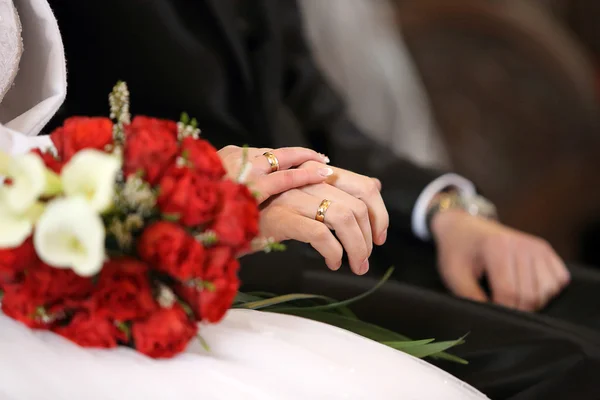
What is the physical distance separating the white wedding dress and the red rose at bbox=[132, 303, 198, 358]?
2cm

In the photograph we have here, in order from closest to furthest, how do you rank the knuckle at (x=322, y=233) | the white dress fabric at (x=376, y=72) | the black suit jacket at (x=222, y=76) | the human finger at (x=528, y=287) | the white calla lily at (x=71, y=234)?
the white calla lily at (x=71, y=234) → the knuckle at (x=322, y=233) → the black suit jacket at (x=222, y=76) → the human finger at (x=528, y=287) → the white dress fabric at (x=376, y=72)

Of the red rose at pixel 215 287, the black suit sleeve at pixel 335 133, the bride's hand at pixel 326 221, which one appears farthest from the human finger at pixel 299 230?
the black suit sleeve at pixel 335 133

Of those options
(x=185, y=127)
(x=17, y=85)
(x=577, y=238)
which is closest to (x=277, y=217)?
(x=185, y=127)

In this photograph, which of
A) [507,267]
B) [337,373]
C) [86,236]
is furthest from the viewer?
[507,267]

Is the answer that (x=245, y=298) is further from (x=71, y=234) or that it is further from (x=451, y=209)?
(x=451, y=209)

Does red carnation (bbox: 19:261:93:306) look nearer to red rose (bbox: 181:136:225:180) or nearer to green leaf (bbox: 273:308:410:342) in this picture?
red rose (bbox: 181:136:225:180)

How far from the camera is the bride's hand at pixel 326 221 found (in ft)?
1.50

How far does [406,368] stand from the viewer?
0.45 meters

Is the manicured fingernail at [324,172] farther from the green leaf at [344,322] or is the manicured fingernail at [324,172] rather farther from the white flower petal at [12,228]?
the white flower petal at [12,228]

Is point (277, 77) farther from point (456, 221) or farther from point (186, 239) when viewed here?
point (186, 239)

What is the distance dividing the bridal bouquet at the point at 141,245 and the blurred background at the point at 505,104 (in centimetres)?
103

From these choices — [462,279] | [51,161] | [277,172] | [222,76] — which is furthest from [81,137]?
[462,279]

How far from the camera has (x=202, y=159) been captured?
1.19 ft

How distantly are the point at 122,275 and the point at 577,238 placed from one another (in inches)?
59.6
